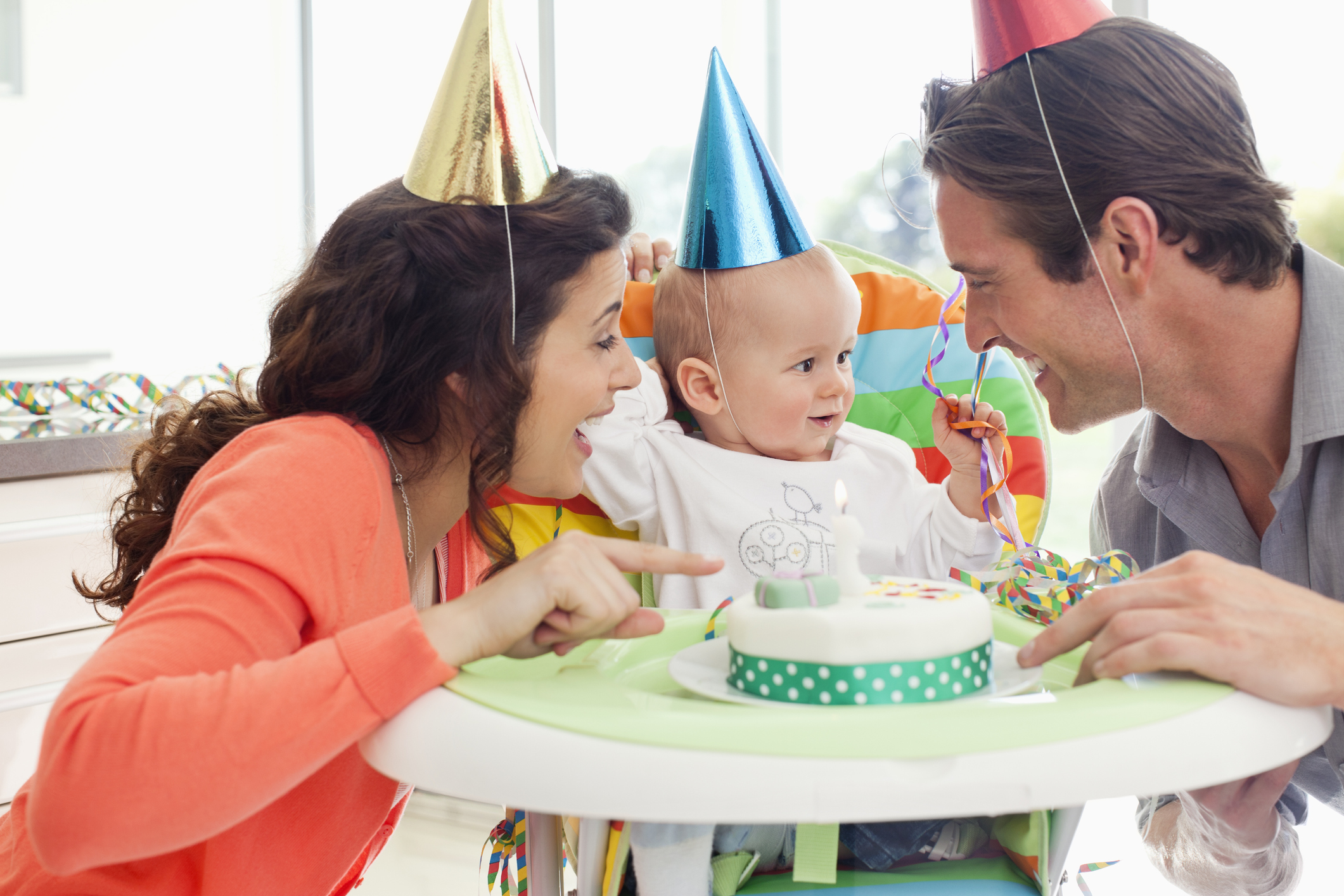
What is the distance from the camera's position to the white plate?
0.60 m

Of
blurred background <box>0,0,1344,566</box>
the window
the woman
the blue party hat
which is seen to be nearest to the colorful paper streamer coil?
the woman

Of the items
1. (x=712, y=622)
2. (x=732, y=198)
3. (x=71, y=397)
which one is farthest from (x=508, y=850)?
(x=71, y=397)

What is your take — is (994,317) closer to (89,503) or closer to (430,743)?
(430,743)

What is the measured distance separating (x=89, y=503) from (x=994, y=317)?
1.50 m

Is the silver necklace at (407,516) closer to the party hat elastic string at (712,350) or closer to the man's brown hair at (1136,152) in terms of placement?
the party hat elastic string at (712,350)

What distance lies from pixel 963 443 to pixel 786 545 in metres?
0.26

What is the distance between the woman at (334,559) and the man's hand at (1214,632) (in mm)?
263

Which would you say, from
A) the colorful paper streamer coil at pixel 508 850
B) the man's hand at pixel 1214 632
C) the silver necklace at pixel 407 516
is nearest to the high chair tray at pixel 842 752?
the man's hand at pixel 1214 632

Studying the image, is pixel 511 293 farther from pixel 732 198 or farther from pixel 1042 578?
pixel 1042 578

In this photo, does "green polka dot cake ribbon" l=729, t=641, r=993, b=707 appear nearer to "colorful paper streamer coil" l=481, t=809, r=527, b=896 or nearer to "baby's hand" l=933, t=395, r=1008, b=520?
"colorful paper streamer coil" l=481, t=809, r=527, b=896

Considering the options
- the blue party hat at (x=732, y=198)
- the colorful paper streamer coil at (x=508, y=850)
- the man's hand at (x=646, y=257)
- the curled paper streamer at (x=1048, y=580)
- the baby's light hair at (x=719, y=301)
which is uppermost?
the blue party hat at (x=732, y=198)

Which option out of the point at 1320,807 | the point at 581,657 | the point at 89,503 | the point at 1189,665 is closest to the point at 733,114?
the point at 581,657

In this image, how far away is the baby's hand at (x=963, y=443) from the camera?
121 cm

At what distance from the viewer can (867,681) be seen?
1.87 feet
